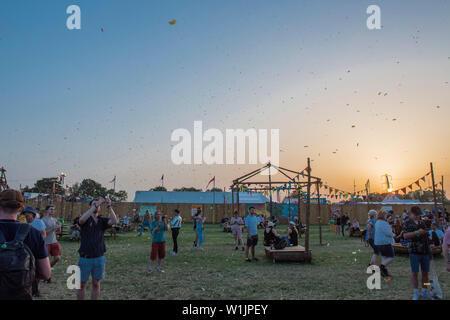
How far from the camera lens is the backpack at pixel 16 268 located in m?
2.95

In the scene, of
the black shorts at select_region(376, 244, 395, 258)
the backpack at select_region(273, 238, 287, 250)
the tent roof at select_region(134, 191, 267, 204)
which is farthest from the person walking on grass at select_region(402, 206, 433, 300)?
the tent roof at select_region(134, 191, 267, 204)

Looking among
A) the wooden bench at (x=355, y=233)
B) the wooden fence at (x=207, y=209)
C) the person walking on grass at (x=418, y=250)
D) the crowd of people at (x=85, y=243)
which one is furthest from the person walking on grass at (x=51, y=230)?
the wooden fence at (x=207, y=209)

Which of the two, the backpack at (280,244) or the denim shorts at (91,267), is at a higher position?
the denim shorts at (91,267)

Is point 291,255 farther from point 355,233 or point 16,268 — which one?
point 355,233

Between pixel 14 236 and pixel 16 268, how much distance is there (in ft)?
0.98

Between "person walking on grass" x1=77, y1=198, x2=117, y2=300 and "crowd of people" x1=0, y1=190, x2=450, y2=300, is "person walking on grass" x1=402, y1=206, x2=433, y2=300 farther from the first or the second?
"person walking on grass" x1=77, y1=198, x2=117, y2=300

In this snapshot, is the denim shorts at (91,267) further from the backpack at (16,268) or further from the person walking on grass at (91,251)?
the backpack at (16,268)

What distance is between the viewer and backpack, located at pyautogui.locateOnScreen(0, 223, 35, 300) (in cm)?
295

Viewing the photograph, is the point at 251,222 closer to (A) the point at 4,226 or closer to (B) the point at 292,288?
(B) the point at 292,288

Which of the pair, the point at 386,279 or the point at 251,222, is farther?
the point at 251,222

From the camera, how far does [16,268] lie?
9.81ft
